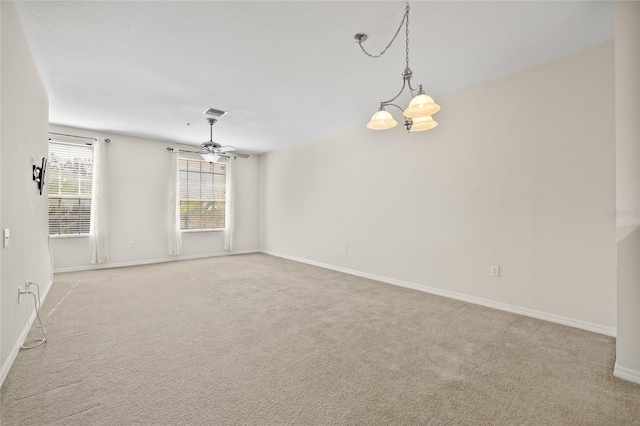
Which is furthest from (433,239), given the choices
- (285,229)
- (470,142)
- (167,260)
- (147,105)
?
(167,260)

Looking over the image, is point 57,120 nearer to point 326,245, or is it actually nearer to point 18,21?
point 18,21

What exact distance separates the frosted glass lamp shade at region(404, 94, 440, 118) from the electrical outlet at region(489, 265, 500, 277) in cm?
232

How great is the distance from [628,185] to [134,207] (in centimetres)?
737

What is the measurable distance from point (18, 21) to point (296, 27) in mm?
2303

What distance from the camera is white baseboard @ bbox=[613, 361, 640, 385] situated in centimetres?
195

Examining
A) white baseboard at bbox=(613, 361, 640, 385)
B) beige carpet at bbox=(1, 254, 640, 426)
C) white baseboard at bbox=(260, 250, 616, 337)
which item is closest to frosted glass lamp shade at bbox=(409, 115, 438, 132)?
beige carpet at bbox=(1, 254, 640, 426)

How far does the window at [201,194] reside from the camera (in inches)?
268

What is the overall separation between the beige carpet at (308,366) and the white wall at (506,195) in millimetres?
429

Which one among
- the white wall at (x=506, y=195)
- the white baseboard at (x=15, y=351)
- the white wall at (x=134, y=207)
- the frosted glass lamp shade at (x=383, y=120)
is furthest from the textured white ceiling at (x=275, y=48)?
the white baseboard at (x=15, y=351)

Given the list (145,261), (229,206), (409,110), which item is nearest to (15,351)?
(409,110)

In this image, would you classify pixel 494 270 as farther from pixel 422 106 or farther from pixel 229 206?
pixel 229 206

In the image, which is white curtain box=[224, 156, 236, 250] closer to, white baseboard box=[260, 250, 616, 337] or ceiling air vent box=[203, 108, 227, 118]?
ceiling air vent box=[203, 108, 227, 118]

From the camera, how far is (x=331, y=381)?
194 centimetres

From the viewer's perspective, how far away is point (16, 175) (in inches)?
94.2
